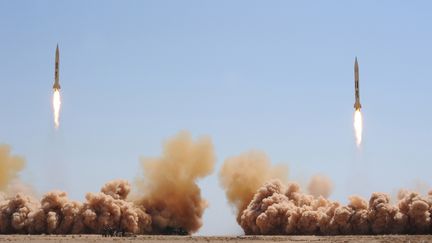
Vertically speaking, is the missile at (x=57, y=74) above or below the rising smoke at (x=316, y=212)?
above

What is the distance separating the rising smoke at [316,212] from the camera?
80.6m

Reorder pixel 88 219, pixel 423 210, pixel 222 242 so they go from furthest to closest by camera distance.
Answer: pixel 88 219, pixel 423 210, pixel 222 242

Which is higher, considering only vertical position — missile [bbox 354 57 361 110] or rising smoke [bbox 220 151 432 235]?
missile [bbox 354 57 361 110]

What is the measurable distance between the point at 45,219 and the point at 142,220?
10.3 meters

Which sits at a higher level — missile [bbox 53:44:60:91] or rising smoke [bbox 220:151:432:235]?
missile [bbox 53:44:60:91]

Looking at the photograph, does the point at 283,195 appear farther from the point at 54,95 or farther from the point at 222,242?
the point at 54,95

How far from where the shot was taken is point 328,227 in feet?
275

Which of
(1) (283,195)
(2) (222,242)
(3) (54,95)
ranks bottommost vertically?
(2) (222,242)

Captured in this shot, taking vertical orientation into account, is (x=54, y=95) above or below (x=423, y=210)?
above

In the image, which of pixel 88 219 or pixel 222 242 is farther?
pixel 88 219

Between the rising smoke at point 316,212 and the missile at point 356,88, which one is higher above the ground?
the missile at point 356,88

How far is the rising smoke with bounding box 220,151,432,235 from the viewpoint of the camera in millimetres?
80625

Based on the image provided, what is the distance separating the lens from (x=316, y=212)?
284 feet

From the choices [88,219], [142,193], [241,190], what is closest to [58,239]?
[88,219]
